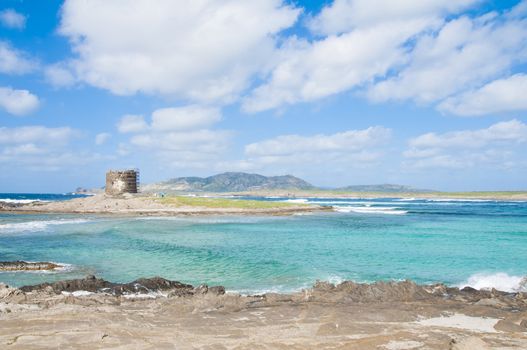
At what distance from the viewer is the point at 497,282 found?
1582cm

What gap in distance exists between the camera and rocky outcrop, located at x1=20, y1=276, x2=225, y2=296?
13016 mm

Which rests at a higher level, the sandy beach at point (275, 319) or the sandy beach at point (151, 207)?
the sandy beach at point (151, 207)

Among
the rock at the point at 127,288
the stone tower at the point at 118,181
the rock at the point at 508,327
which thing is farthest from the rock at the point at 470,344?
the stone tower at the point at 118,181

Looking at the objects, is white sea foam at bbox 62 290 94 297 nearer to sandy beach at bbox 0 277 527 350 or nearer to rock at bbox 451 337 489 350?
sandy beach at bbox 0 277 527 350

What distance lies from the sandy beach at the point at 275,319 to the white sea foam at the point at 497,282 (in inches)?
101

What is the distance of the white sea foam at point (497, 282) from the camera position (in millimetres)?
15062

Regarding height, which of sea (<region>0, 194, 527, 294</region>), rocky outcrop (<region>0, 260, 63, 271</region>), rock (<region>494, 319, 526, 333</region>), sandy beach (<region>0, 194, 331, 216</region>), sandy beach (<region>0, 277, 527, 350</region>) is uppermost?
sandy beach (<region>0, 194, 331, 216</region>)

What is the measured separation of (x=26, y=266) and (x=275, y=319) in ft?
46.5

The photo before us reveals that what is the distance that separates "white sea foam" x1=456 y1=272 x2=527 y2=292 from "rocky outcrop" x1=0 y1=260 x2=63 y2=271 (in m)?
17.3

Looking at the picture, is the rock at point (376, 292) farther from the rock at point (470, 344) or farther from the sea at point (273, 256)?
the rock at point (470, 344)

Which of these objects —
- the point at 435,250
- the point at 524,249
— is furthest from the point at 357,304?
the point at 524,249

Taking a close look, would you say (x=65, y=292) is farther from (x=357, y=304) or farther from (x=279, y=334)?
(x=357, y=304)

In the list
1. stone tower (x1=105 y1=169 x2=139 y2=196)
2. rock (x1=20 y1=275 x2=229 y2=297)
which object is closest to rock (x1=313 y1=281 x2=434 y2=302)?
rock (x1=20 y1=275 x2=229 y2=297)

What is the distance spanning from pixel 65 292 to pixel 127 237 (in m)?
16.6
